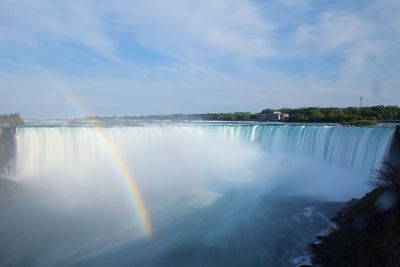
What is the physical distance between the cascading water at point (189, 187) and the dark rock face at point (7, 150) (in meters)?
0.37

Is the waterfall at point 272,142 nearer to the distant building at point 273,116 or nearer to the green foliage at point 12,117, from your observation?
the green foliage at point 12,117

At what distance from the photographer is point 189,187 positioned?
23.7m

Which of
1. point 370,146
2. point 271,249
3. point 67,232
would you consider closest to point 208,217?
point 271,249

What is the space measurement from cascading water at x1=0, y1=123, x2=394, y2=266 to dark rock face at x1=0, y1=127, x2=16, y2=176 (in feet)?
1.22

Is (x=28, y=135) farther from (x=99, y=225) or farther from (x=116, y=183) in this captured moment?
(x=99, y=225)

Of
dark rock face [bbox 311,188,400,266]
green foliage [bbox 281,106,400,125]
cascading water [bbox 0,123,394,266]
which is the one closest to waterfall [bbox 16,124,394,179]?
cascading water [bbox 0,123,394,266]

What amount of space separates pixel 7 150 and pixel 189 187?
40.6 ft

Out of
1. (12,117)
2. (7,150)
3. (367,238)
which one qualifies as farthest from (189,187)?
(12,117)

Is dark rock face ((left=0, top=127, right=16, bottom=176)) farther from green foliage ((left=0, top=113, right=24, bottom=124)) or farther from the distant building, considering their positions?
the distant building

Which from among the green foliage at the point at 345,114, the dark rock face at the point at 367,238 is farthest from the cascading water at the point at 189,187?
the green foliage at the point at 345,114

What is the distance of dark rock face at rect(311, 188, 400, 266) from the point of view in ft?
29.9

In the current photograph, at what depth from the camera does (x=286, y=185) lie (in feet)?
78.1

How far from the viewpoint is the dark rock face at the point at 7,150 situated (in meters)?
24.1

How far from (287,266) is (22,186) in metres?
17.6
